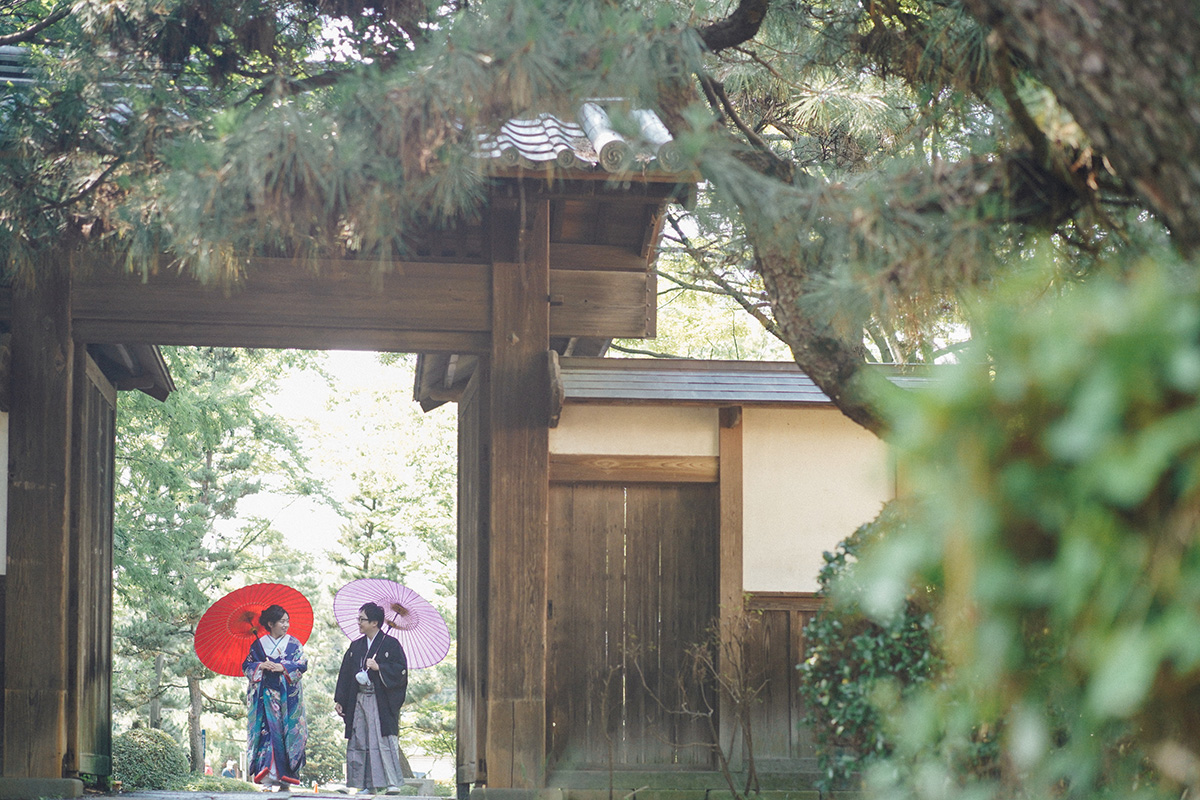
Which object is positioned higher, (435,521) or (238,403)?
(238,403)

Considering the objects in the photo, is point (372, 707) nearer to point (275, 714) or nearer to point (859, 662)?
point (275, 714)

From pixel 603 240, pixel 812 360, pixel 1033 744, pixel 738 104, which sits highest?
pixel 738 104

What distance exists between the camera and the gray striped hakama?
8555mm

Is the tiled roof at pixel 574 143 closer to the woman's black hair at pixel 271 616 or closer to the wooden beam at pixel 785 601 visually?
the wooden beam at pixel 785 601

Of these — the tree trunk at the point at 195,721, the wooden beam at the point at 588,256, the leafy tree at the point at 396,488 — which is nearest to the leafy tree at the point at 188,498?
the tree trunk at the point at 195,721

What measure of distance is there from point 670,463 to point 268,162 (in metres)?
3.67

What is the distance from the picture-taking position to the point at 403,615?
936cm

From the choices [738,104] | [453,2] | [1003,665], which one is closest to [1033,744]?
[1003,665]

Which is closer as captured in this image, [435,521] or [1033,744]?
[1033,744]

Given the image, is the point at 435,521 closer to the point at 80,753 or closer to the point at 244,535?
the point at 244,535

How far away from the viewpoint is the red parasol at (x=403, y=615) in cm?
935

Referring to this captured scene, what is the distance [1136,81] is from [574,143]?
353 centimetres

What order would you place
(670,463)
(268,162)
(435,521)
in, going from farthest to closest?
(435,521)
(670,463)
(268,162)

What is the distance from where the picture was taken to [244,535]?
17.5m
